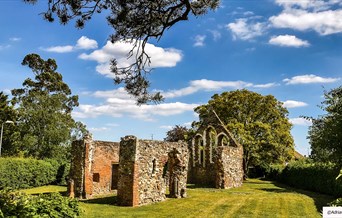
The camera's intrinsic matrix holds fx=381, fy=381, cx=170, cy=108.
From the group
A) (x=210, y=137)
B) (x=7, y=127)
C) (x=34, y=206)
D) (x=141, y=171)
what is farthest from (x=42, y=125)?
(x=34, y=206)

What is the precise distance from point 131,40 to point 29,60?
42.5 metres

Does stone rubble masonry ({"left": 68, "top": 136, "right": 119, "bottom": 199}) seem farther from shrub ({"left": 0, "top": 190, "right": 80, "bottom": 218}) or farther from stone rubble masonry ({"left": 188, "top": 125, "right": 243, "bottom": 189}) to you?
stone rubble masonry ({"left": 188, "top": 125, "right": 243, "bottom": 189})

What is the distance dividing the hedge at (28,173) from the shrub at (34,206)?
15178 mm

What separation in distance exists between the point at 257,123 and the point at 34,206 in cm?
3403

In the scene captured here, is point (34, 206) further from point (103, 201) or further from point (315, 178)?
point (315, 178)

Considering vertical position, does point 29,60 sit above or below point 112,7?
above

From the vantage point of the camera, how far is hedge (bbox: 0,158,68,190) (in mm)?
27445

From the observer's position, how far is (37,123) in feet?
132

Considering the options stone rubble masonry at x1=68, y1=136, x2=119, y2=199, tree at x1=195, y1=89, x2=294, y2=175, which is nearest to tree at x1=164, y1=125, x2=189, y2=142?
tree at x1=195, y1=89, x2=294, y2=175

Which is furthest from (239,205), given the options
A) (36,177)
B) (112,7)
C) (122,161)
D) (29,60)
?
(29,60)

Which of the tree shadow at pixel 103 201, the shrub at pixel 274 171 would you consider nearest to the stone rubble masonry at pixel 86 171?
the tree shadow at pixel 103 201

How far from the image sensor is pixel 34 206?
32.7 feet

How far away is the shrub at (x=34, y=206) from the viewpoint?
24.6ft

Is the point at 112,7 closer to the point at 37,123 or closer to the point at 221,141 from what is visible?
the point at 221,141
